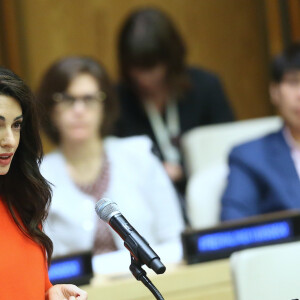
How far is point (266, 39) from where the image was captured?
466cm

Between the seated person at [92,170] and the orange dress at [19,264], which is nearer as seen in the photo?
the orange dress at [19,264]

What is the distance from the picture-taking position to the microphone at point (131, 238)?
4.42 feet

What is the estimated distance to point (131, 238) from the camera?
1394mm

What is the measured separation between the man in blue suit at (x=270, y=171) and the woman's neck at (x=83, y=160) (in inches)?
19.5

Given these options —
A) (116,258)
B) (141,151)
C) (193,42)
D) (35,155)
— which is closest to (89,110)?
(141,151)

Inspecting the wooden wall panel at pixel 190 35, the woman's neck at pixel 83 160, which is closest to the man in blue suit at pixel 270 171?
the woman's neck at pixel 83 160

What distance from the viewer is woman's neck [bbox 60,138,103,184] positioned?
301cm

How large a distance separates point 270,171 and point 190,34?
1.88 meters

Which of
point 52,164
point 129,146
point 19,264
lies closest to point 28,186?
point 19,264

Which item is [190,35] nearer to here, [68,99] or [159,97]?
[159,97]

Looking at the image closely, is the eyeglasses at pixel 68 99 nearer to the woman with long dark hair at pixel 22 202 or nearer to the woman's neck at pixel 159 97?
the woman's neck at pixel 159 97

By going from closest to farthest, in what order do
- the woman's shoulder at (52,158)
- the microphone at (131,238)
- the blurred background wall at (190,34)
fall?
the microphone at (131,238)
the woman's shoulder at (52,158)
the blurred background wall at (190,34)

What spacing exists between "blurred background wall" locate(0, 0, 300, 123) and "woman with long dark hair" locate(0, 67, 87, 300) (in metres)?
2.84

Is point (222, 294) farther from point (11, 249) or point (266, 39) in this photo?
point (266, 39)
